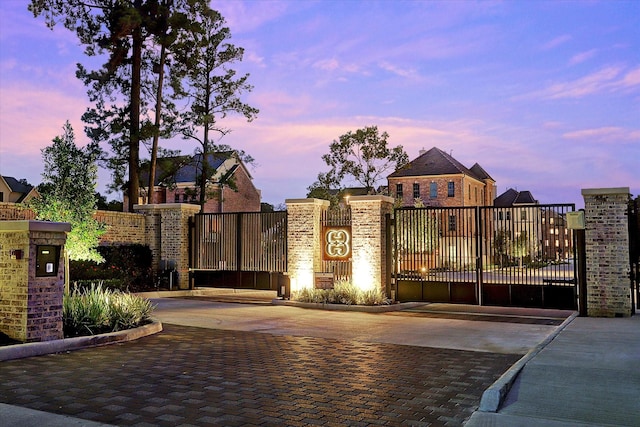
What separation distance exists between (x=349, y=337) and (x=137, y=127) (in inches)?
714

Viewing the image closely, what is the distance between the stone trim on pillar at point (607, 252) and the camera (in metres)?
13.3

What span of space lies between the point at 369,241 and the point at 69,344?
938 cm

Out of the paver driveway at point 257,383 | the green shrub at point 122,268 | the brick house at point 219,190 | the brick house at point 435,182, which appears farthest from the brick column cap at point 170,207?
the brick house at point 435,182

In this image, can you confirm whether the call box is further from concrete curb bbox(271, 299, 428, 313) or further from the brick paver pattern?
concrete curb bbox(271, 299, 428, 313)

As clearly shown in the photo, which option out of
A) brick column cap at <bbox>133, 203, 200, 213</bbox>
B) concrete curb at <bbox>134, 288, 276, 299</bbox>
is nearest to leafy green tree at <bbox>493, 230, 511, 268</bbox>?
concrete curb at <bbox>134, 288, 276, 299</bbox>

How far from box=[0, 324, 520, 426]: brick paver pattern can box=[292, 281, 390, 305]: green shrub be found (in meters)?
5.83

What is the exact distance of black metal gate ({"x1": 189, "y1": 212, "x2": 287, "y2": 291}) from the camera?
19062mm

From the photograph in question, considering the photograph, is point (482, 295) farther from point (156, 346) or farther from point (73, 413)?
point (73, 413)

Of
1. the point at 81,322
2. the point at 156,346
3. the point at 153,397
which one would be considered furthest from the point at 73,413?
the point at 81,322

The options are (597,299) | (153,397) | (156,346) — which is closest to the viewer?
(153,397)

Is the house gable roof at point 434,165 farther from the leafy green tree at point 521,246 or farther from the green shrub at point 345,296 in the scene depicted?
the green shrub at point 345,296

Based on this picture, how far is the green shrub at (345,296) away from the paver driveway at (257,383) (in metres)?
5.76

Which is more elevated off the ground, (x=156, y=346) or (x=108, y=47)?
(x=108, y=47)

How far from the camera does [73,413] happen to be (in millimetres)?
5547
